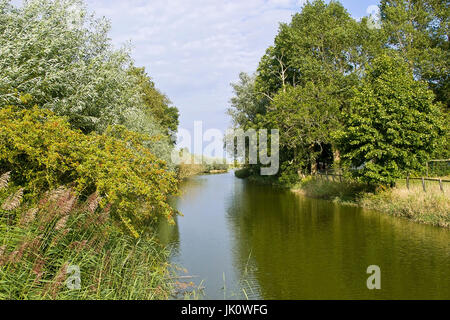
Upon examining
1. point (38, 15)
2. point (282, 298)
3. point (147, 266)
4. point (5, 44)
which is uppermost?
point (38, 15)

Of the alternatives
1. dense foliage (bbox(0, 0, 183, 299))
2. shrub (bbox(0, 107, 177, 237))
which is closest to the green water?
dense foliage (bbox(0, 0, 183, 299))

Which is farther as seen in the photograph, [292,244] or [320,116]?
[320,116]

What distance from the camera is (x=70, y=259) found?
24.7 ft

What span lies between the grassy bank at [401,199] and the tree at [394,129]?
1010 mm

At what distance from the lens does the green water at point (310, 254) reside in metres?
10.5

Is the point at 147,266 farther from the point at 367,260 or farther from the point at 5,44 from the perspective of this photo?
the point at 5,44

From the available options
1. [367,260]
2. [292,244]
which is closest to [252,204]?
[292,244]

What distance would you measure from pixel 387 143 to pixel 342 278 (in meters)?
12.8

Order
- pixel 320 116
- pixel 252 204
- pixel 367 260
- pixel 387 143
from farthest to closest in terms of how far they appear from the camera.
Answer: pixel 320 116 < pixel 252 204 < pixel 387 143 < pixel 367 260

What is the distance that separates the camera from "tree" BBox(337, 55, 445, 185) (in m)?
21.6

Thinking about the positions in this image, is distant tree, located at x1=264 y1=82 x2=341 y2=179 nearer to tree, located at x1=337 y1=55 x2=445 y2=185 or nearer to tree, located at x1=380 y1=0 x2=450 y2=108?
tree, located at x1=380 y1=0 x2=450 y2=108

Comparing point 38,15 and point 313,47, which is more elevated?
point 313,47

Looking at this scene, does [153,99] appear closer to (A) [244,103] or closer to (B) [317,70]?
(A) [244,103]

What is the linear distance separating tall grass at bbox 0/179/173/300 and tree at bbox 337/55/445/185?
15989mm
